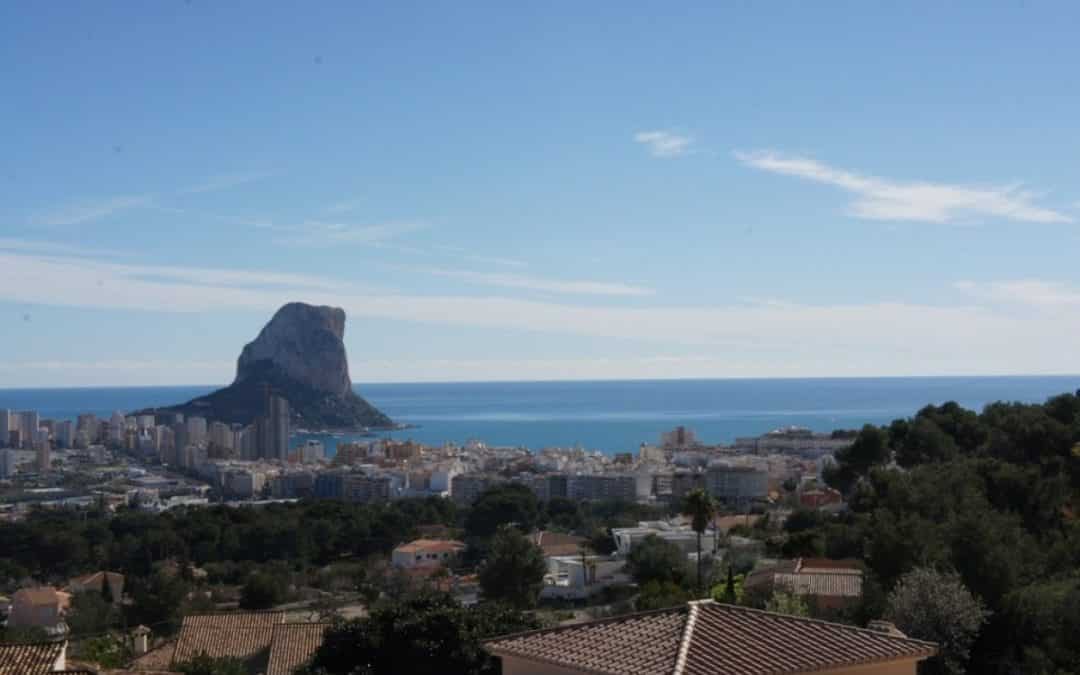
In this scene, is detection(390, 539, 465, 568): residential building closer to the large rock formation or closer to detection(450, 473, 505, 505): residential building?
detection(450, 473, 505, 505): residential building

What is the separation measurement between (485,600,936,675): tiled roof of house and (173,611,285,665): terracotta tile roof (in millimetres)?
10855

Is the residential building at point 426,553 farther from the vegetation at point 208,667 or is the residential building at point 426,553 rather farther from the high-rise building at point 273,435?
the high-rise building at point 273,435

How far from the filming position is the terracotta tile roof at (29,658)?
11251mm

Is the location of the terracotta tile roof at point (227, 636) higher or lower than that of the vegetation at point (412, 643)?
lower

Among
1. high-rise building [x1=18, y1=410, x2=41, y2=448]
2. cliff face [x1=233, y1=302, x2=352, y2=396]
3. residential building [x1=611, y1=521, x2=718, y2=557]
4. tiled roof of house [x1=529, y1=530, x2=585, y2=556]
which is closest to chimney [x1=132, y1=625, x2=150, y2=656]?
residential building [x1=611, y1=521, x2=718, y2=557]

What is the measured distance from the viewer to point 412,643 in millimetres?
13836

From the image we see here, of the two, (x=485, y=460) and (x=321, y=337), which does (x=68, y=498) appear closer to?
(x=485, y=460)

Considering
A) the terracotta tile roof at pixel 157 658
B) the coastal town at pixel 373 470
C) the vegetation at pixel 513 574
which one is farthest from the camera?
the coastal town at pixel 373 470

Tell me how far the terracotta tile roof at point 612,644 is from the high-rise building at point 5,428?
13055cm

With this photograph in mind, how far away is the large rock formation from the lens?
147875 mm

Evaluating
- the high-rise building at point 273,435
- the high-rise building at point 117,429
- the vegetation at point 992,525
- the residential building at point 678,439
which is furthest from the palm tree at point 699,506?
the high-rise building at point 117,429

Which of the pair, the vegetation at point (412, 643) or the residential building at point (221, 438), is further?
the residential building at point (221, 438)

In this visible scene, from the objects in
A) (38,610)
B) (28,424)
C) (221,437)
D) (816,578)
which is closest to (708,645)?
(816,578)

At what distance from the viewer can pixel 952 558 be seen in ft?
50.0
